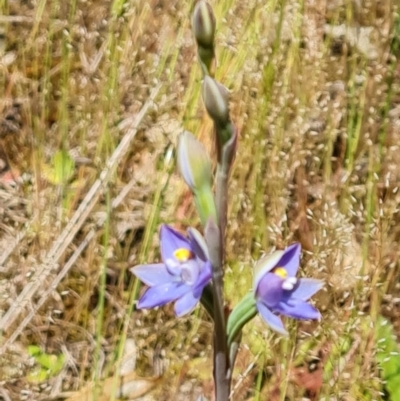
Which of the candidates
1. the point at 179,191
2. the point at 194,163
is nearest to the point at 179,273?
the point at 194,163

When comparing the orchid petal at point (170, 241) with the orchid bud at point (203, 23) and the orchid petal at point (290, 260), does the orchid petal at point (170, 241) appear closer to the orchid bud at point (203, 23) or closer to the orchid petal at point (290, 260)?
the orchid petal at point (290, 260)

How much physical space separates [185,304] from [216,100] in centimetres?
25

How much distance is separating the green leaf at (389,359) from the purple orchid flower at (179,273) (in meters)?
0.71

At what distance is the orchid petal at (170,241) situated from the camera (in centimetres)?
94


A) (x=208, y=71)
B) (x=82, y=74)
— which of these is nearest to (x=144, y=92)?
(x=82, y=74)

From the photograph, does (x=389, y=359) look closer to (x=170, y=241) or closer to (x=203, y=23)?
(x=170, y=241)

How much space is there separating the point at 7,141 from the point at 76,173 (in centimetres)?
26

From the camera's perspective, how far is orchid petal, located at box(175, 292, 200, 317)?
870 mm

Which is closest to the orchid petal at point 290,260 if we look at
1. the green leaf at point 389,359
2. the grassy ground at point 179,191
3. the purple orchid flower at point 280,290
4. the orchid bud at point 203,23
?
the purple orchid flower at point 280,290

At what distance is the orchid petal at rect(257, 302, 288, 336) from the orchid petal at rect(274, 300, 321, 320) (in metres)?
0.02

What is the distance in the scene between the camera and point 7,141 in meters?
2.19

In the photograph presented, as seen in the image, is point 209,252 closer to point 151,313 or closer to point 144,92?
point 151,313

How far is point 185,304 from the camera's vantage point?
88 cm

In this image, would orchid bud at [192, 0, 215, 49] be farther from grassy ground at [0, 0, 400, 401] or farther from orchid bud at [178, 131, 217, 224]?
grassy ground at [0, 0, 400, 401]
